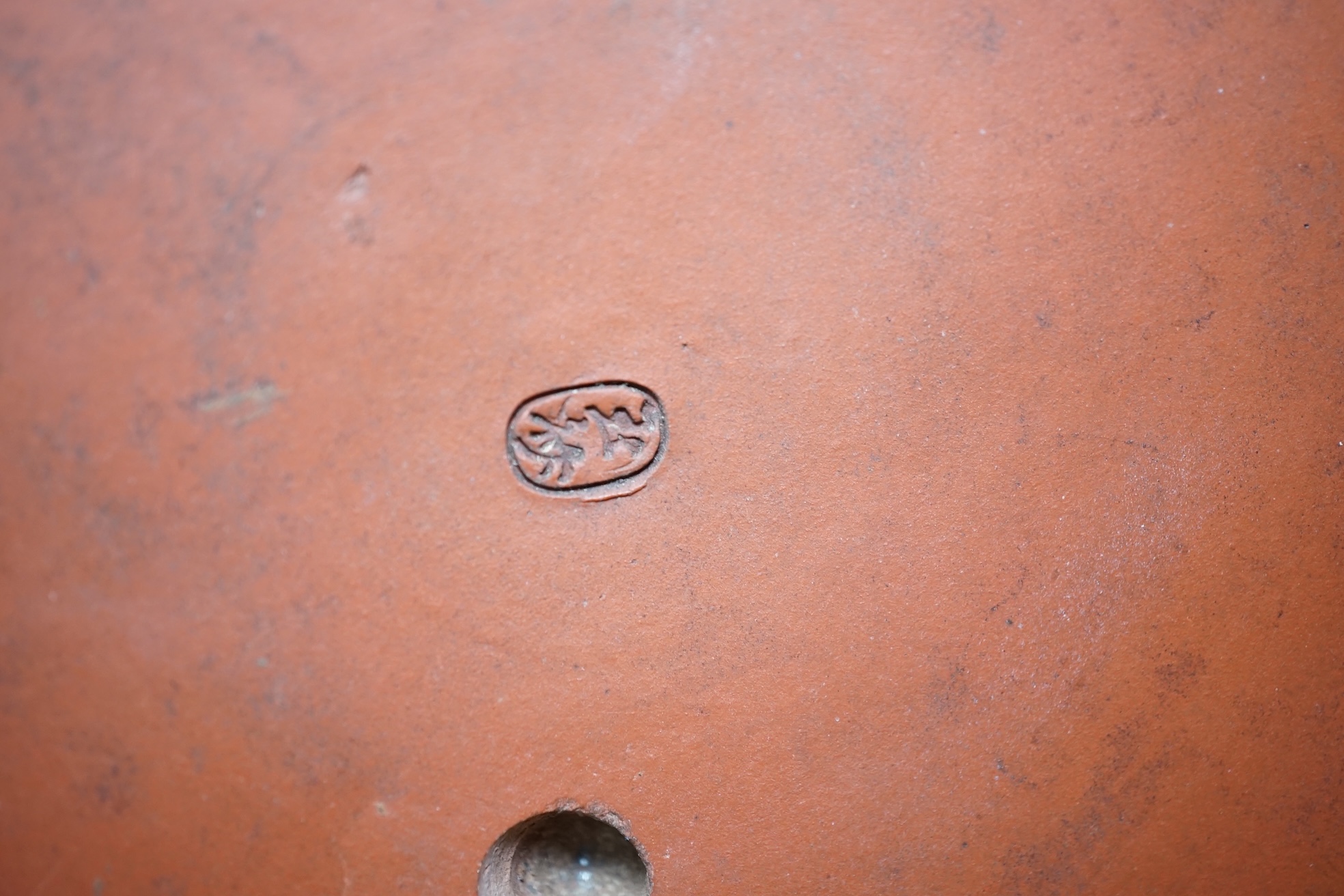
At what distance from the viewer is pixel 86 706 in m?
1.35

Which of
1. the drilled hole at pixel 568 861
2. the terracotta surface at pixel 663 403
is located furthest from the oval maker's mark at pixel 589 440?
the drilled hole at pixel 568 861

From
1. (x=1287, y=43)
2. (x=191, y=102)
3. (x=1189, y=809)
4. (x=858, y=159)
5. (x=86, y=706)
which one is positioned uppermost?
(x=191, y=102)

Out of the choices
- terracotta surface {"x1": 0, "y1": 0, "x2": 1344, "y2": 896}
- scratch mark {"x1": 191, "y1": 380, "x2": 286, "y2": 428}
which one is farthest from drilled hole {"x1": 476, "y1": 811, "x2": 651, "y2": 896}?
scratch mark {"x1": 191, "y1": 380, "x2": 286, "y2": 428}

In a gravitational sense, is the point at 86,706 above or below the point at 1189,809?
above

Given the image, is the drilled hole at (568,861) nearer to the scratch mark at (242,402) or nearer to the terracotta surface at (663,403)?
the terracotta surface at (663,403)

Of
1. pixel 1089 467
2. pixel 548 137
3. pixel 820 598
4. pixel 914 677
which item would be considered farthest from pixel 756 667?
pixel 548 137

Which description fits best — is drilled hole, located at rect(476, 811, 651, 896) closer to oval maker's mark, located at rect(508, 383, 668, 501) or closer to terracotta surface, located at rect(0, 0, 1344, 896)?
terracotta surface, located at rect(0, 0, 1344, 896)

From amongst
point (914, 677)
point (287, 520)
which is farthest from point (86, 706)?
point (914, 677)

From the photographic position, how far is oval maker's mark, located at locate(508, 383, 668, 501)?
51.4 inches

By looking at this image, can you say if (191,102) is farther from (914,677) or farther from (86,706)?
(914,677)

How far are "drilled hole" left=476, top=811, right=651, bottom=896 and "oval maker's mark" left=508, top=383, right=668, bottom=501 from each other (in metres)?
0.58

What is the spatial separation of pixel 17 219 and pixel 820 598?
1.44 meters

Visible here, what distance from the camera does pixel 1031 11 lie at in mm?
1316

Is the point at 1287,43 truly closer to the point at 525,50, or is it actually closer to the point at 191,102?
the point at 525,50
